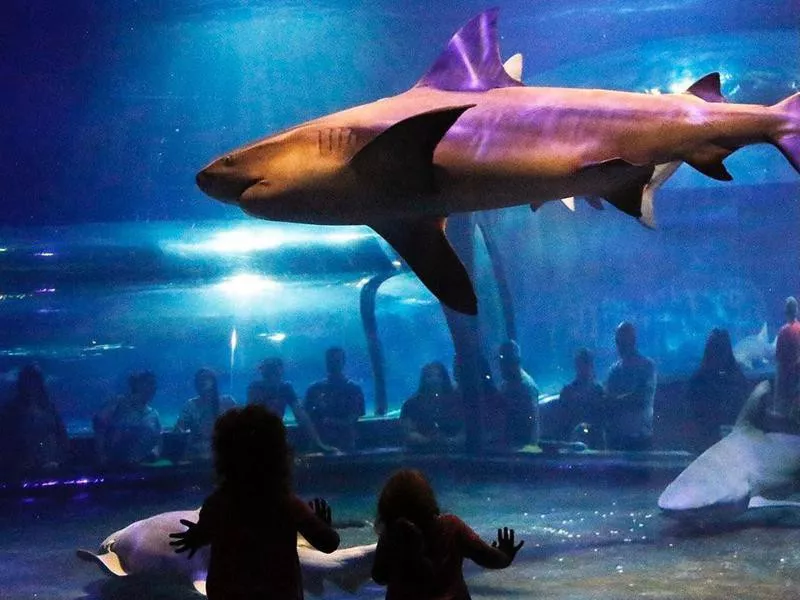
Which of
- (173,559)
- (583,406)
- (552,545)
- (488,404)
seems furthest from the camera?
(488,404)

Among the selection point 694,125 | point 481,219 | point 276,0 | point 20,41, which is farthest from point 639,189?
point 20,41

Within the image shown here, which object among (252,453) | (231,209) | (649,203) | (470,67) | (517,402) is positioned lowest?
(517,402)

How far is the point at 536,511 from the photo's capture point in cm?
707

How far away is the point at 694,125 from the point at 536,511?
18.2 ft

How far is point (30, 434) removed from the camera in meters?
Result: 8.12

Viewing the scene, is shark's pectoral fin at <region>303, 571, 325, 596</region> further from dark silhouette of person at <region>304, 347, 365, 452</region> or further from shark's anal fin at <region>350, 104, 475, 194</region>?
dark silhouette of person at <region>304, 347, 365, 452</region>

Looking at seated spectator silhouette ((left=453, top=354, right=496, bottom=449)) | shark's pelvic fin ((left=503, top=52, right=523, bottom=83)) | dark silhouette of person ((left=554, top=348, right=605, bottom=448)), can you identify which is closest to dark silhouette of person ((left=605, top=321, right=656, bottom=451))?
dark silhouette of person ((left=554, top=348, right=605, bottom=448))

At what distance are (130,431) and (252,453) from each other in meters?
7.05

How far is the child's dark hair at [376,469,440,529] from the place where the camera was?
1.91 m

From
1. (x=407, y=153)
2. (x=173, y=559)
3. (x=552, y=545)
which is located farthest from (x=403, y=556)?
(x=552, y=545)

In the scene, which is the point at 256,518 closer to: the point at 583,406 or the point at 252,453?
the point at 252,453

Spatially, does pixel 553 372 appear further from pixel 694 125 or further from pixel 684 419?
pixel 694 125

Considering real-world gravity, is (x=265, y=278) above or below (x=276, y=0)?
below

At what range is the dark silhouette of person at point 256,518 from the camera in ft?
5.97
